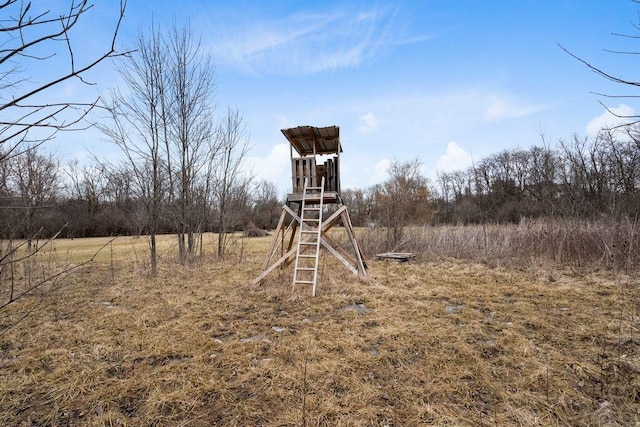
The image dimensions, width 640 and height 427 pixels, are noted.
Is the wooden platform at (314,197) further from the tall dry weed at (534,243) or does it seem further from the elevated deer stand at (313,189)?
the tall dry weed at (534,243)

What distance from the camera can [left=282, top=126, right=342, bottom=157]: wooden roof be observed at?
630 centimetres

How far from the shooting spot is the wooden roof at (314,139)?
248 inches

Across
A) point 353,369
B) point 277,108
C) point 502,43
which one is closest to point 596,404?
point 353,369

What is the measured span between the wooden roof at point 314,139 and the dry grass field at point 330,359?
131 inches

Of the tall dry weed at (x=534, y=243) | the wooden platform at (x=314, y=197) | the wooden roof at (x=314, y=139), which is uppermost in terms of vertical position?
the wooden roof at (x=314, y=139)

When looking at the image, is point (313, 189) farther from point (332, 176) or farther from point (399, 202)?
point (399, 202)

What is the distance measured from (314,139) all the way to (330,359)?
485 centimetres

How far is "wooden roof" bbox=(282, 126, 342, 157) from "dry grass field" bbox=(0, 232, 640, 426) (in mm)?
3337

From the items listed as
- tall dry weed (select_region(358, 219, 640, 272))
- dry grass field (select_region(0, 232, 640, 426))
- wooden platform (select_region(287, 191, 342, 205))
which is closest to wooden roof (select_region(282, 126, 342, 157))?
wooden platform (select_region(287, 191, 342, 205))

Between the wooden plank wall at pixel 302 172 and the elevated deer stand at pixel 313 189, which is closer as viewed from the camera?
the elevated deer stand at pixel 313 189

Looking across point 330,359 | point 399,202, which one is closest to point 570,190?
point 399,202

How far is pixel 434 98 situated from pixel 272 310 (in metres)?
7.37

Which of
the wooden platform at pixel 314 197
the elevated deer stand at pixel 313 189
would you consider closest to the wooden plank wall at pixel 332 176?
the elevated deer stand at pixel 313 189

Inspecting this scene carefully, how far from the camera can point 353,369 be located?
2.75 m
